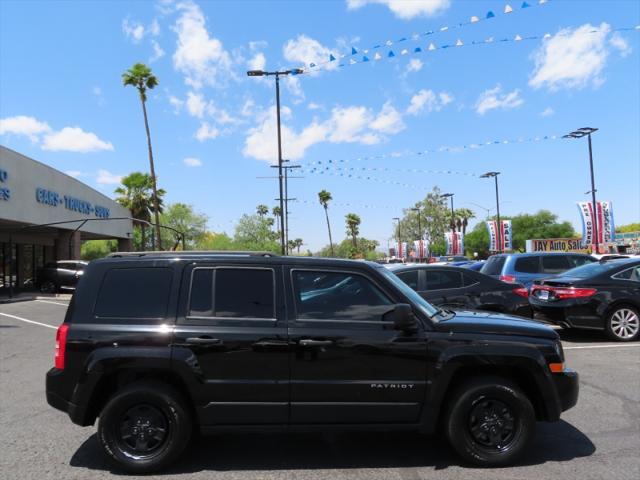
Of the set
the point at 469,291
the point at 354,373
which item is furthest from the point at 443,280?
the point at 354,373

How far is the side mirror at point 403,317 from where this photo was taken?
406 cm

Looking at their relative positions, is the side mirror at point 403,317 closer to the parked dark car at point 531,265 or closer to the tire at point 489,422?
the tire at point 489,422

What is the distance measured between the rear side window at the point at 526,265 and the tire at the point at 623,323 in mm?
3304

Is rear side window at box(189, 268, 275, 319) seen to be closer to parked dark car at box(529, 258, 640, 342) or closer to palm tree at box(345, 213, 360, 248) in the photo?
parked dark car at box(529, 258, 640, 342)

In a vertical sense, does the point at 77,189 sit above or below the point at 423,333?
above

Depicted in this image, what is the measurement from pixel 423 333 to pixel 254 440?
6.22ft

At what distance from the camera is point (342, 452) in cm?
452

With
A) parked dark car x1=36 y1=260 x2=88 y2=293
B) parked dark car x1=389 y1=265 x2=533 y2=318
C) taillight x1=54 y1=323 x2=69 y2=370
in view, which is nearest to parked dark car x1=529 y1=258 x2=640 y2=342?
parked dark car x1=389 y1=265 x2=533 y2=318

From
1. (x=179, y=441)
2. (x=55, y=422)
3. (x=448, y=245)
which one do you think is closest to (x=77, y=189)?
(x=55, y=422)

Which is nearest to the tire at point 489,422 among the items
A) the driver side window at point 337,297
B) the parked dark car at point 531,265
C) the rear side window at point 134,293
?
the driver side window at point 337,297

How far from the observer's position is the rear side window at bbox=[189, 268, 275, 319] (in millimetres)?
4258

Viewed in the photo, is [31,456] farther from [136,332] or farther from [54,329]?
[54,329]

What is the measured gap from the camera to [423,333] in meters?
4.22

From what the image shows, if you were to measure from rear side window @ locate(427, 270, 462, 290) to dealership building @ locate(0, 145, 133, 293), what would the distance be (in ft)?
57.5
